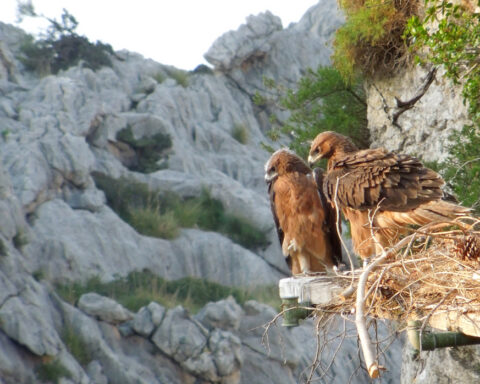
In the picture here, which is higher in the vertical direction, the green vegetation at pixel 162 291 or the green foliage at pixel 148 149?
the green foliage at pixel 148 149

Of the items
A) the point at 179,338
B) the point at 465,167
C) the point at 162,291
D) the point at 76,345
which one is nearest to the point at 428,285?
the point at 465,167

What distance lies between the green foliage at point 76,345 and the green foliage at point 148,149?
414 inches

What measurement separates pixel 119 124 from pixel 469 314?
21.2m

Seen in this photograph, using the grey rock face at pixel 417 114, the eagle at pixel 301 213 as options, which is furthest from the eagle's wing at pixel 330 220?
the grey rock face at pixel 417 114

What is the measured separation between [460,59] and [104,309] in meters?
10.4

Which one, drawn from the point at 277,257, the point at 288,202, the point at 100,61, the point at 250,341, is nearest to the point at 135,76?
the point at 100,61

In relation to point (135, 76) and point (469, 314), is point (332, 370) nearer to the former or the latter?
point (469, 314)

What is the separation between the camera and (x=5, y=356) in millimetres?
11898

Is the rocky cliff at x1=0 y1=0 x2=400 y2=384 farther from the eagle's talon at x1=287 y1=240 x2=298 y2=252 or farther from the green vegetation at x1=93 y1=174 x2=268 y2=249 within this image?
the eagle's talon at x1=287 y1=240 x2=298 y2=252

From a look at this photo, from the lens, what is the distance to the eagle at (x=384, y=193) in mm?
4000

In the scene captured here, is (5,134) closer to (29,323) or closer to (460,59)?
(29,323)

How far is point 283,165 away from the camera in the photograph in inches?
211

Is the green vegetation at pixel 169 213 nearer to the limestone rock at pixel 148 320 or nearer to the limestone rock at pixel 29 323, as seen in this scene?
the limestone rock at pixel 148 320

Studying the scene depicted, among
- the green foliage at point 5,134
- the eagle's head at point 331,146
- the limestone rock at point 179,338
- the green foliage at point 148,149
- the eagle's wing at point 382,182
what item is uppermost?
the green foliage at point 148,149
